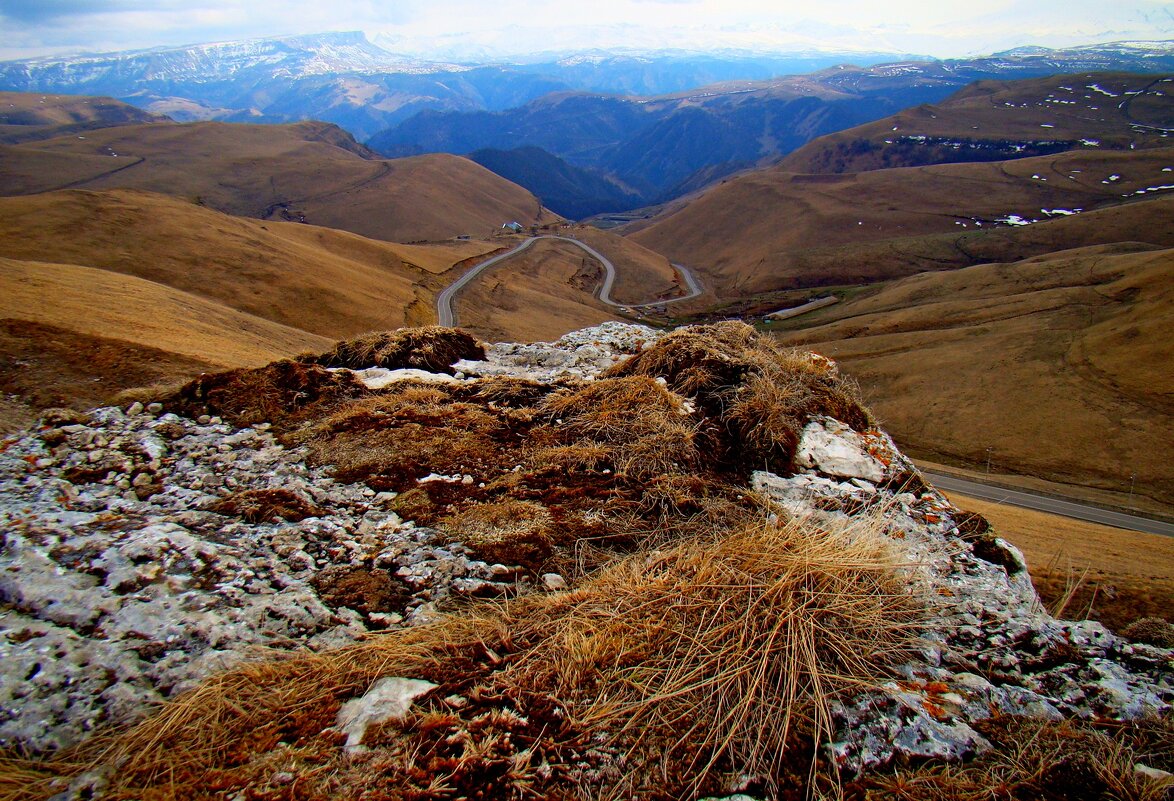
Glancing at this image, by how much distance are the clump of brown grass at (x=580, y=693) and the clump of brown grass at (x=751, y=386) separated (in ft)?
7.08

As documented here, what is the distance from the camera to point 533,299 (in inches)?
2908

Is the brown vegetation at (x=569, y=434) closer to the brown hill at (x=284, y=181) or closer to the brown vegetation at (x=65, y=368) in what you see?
the brown vegetation at (x=65, y=368)

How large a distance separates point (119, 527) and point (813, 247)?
133 meters

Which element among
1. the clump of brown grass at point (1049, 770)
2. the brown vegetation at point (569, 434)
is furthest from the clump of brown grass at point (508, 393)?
the clump of brown grass at point (1049, 770)

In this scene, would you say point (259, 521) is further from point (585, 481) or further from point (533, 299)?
point (533, 299)

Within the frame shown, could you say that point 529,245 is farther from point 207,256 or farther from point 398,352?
point 398,352

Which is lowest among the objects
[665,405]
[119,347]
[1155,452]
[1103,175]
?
[1155,452]

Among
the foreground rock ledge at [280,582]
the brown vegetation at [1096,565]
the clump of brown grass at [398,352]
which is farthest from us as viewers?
the brown vegetation at [1096,565]

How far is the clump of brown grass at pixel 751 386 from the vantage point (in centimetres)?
560

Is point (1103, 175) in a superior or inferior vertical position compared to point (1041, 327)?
superior

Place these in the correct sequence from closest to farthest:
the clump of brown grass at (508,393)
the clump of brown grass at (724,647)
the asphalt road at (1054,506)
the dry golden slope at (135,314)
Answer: the clump of brown grass at (724,647), the clump of brown grass at (508,393), the dry golden slope at (135,314), the asphalt road at (1054,506)

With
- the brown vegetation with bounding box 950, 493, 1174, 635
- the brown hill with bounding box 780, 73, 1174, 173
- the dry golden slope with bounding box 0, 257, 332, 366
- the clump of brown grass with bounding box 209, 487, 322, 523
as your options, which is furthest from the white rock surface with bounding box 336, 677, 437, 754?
the brown hill with bounding box 780, 73, 1174, 173

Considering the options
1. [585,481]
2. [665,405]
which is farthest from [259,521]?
[665,405]

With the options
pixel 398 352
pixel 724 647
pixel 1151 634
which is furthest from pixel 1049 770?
pixel 398 352
